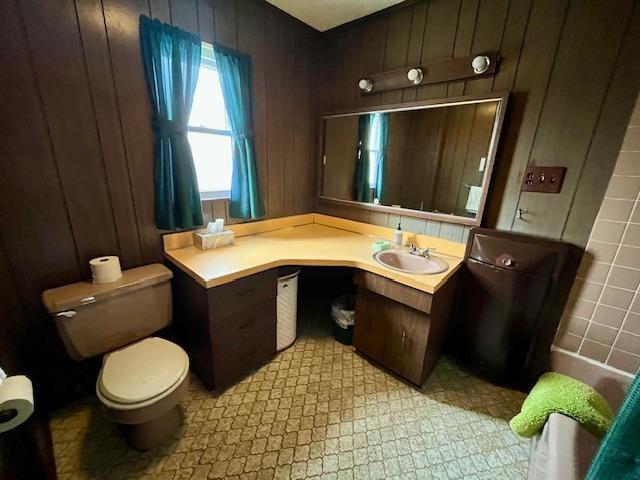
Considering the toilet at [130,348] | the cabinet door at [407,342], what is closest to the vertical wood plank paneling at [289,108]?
the toilet at [130,348]

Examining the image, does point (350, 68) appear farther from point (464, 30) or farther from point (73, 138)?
point (73, 138)

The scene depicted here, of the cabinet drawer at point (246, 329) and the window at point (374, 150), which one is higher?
the window at point (374, 150)

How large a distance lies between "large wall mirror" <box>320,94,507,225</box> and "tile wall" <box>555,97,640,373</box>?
518 millimetres

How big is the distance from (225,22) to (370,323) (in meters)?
2.11

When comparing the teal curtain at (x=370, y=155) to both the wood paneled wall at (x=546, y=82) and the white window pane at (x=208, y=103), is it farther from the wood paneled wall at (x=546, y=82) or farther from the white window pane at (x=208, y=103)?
the white window pane at (x=208, y=103)

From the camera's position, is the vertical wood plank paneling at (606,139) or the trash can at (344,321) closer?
the vertical wood plank paneling at (606,139)

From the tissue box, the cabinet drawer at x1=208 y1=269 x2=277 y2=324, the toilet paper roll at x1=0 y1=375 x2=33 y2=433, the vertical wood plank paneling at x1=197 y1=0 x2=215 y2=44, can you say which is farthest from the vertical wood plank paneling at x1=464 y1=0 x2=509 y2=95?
the toilet paper roll at x1=0 y1=375 x2=33 y2=433

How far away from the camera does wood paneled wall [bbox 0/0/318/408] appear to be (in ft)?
3.53

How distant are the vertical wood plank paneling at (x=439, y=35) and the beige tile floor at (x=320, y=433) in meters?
Result: 1.87

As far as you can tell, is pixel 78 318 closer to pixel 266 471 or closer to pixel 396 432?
pixel 266 471

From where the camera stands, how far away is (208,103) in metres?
1.72

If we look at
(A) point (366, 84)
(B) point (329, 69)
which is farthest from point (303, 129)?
(A) point (366, 84)

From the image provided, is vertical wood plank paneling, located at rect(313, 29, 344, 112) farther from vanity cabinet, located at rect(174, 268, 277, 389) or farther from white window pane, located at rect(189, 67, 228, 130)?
vanity cabinet, located at rect(174, 268, 277, 389)

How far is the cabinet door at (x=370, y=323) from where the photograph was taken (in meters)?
1.61
